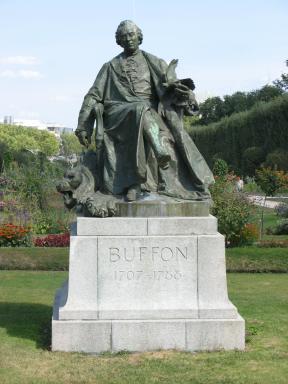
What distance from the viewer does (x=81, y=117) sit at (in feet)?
27.6

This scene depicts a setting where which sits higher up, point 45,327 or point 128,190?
point 128,190

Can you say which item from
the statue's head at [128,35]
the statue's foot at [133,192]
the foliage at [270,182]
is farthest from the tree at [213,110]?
the statue's foot at [133,192]

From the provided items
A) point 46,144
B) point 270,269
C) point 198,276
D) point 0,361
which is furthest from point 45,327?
point 46,144

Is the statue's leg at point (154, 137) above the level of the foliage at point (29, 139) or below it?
below

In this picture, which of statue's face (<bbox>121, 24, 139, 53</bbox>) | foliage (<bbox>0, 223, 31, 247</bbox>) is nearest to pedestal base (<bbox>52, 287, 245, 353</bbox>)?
statue's face (<bbox>121, 24, 139, 53</bbox>)

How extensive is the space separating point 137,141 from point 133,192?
0.57m

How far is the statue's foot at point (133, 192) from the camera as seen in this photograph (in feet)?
26.0

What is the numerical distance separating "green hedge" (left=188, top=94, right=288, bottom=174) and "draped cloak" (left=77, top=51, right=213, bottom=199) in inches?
1385

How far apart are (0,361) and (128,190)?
232cm

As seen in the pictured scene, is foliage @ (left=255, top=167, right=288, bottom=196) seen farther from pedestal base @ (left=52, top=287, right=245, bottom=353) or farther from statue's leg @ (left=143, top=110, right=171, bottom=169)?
pedestal base @ (left=52, top=287, right=245, bottom=353)

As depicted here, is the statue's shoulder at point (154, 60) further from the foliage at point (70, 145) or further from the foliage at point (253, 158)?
the foliage at point (70, 145)

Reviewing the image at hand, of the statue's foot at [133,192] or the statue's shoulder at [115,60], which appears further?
the statue's shoulder at [115,60]

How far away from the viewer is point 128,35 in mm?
8359

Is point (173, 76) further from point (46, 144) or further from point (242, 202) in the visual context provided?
point (46, 144)
